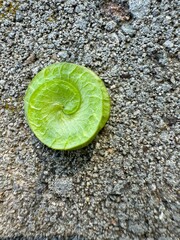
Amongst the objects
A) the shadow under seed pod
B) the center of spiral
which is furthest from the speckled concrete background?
the center of spiral

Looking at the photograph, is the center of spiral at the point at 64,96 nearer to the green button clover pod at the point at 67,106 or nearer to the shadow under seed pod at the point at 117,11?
the green button clover pod at the point at 67,106

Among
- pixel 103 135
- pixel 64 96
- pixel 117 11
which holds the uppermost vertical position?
pixel 117 11

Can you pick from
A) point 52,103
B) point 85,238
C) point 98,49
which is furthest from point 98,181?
point 98,49

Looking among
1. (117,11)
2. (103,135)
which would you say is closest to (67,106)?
(103,135)

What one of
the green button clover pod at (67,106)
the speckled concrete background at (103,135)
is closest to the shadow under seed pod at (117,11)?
the speckled concrete background at (103,135)

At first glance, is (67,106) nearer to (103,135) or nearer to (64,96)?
(64,96)

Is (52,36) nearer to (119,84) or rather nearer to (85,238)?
(119,84)
